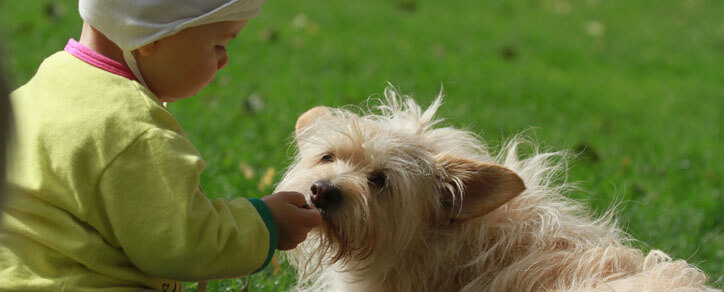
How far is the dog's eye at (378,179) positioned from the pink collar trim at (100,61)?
0.96 m

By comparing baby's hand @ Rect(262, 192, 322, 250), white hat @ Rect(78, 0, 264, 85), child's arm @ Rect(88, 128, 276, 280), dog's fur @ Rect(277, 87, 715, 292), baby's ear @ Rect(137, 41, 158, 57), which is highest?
white hat @ Rect(78, 0, 264, 85)

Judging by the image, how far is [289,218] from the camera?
246 centimetres

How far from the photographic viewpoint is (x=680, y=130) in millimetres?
7258

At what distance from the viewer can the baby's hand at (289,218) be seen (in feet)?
8.01

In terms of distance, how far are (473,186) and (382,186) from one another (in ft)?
1.15

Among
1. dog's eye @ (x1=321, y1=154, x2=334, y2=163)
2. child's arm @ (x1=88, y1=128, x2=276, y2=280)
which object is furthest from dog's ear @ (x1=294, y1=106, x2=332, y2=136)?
child's arm @ (x1=88, y1=128, x2=276, y2=280)

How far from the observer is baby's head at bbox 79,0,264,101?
2.28 metres

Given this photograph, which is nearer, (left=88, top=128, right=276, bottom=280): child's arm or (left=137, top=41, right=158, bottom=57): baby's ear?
(left=88, top=128, right=276, bottom=280): child's arm

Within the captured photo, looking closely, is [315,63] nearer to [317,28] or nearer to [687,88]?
[317,28]

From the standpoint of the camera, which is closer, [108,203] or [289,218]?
[108,203]

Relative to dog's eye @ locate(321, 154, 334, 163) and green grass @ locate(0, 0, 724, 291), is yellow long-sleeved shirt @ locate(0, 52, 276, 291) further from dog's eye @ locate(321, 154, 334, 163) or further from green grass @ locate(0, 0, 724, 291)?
green grass @ locate(0, 0, 724, 291)

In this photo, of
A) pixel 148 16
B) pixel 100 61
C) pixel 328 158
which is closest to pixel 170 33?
pixel 148 16

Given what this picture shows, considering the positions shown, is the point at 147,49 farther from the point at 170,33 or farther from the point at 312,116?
the point at 312,116

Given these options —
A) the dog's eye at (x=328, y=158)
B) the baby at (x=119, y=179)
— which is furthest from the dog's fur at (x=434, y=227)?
the baby at (x=119, y=179)
